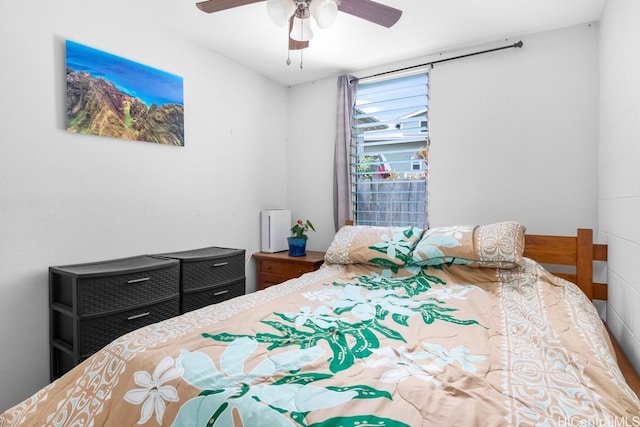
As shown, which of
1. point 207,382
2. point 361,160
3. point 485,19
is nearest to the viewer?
point 207,382

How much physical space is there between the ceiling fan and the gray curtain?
1.39 metres

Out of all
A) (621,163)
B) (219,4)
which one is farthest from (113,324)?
(621,163)

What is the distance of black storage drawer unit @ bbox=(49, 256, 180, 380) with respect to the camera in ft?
5.64

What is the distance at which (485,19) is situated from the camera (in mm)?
2312

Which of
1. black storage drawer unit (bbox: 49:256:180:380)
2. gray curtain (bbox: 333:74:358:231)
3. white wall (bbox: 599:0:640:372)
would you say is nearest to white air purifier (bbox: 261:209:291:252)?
gray curtain (bbox: 333:74:358:231)

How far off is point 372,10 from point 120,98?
65.6 inches

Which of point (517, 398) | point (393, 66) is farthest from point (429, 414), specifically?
point (393, 66)

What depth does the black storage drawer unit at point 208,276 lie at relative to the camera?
2258 millimetres

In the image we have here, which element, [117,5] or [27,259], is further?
[117,5]

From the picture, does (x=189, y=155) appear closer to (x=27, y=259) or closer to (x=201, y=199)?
(x=201, y=199)

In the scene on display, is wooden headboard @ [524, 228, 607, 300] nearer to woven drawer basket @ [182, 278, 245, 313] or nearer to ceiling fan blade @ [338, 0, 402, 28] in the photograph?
ceiling fan blade @ [338, 0, 402, 28]

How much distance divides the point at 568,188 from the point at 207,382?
264 centimetres

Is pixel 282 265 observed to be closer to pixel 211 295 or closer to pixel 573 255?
pixel 211 295

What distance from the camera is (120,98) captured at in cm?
219
